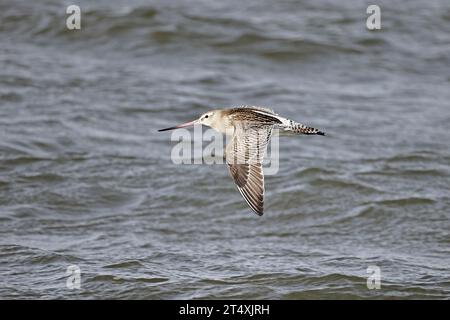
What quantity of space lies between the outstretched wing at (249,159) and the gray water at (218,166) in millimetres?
826

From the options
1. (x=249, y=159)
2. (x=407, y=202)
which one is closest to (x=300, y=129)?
(x=249, y=159)

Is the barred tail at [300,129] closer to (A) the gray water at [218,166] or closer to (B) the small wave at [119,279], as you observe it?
(A) the gray water at [218,166]

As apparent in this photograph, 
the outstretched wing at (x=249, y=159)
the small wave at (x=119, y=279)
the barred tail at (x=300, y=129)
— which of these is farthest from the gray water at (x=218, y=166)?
the barred tail at (x=300, y=129)

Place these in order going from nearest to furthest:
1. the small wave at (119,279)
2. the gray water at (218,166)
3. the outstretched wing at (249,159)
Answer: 1. the outstretched wing at (249,159)
2. the small wave at (119,279)
3. the gray water at (218,166)

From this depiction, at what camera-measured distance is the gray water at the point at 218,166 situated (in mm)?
7398

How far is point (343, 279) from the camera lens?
23.7 feet

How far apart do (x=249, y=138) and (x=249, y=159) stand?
0.27 meters

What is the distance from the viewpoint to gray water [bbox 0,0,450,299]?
7398 millimetres

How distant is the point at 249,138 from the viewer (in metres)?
7.06

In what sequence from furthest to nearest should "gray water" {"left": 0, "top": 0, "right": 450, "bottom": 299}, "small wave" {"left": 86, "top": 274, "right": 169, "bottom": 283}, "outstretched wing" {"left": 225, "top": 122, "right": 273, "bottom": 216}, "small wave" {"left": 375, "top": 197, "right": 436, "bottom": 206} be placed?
"small wave" {"left": 375, "top": 197, "right": 436, "bottom": 206} < "gray water" {"left": 0, "top": 0, "right": 450, "bottom": 299} < "small wave" {"left": 86, "top": 274, "right": 169, "bottom": 283} < "outstretched wing" {"left": 225, "top": 122, "right": 273, "bottom": 216}

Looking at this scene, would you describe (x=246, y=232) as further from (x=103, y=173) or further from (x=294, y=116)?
(x=294, y=116)

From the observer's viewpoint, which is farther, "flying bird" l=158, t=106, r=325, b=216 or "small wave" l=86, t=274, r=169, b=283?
"small wave" l=86, t=274, r=169, b=283

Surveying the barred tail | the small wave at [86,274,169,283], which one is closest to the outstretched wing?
the barred tail

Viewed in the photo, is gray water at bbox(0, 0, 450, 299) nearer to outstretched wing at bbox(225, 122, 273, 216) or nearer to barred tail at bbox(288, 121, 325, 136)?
outstretched wing at bbox(225, 122, 273, 216)
